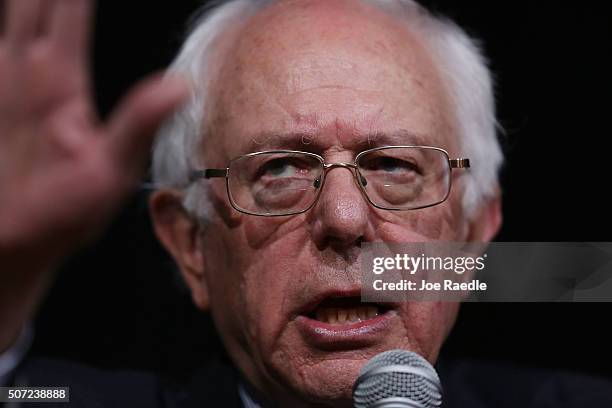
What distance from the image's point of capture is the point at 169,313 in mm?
3391

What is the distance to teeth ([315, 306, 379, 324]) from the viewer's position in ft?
7.27

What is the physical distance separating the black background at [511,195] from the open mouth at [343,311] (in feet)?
3.94

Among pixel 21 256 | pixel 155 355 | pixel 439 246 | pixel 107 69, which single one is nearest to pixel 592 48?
pixel 439 246

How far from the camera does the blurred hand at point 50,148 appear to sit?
1446 mm

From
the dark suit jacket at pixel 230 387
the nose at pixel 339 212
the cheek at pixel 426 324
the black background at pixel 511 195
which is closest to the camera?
the nose at pixel 339 212

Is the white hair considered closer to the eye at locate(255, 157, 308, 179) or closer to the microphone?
the eye at locate(255, 157, 308, 179)

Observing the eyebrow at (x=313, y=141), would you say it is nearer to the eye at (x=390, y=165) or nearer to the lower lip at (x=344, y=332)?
the eye at (x=390, y=165)

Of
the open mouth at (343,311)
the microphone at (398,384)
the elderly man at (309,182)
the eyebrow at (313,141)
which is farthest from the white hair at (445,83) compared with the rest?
the microphone at (398,384)

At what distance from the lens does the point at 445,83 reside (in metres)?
2.58

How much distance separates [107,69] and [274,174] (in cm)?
112

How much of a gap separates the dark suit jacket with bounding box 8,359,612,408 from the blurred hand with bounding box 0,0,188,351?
78cm

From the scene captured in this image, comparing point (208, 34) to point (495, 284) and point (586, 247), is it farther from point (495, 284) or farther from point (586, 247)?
point (586, 247)

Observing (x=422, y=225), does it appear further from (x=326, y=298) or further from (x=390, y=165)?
(x=326, y=298)

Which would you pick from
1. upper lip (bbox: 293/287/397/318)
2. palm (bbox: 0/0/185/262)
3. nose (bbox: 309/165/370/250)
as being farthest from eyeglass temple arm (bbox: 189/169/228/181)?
palm (bbox: 0/0/185/262)
